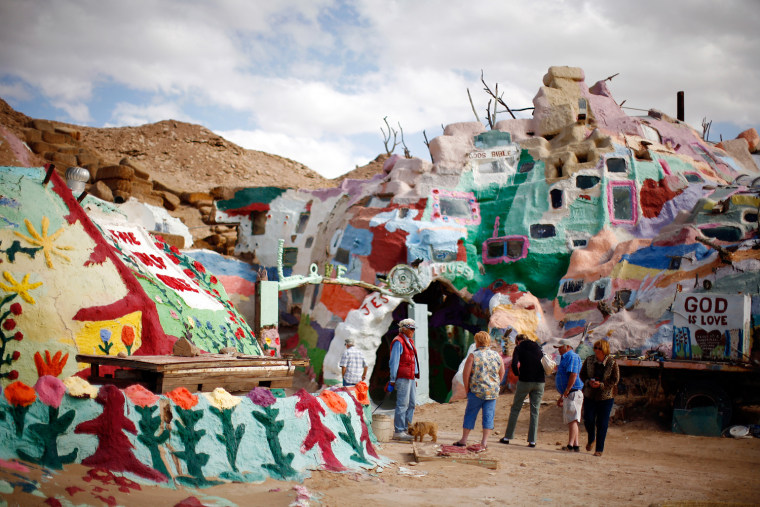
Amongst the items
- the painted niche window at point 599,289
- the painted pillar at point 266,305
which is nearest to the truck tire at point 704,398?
the painted niche window at point 599,289

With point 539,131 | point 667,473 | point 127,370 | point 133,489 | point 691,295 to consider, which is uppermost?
point 539,131

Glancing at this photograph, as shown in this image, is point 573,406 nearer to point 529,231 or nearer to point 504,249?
point 504,249

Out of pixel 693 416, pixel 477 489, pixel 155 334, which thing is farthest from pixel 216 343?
pixel 693 416

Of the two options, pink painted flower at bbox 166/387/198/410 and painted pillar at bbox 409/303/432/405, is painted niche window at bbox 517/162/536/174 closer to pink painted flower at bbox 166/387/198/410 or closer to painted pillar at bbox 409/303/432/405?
painted pillar at bbox 409/303/432/405

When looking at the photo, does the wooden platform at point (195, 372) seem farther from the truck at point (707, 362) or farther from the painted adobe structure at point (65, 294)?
the truck at point (707, 362)

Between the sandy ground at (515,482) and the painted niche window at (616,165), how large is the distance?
10472 mm

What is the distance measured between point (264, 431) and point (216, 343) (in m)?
4.63

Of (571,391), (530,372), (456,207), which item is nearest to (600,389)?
(571,391)

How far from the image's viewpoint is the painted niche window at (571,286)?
58.2 feet

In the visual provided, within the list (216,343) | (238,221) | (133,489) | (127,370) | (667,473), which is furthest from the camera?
(238,221)

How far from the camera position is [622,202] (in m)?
19.4

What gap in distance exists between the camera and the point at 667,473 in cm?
807

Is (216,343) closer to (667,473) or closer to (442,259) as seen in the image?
(667,473)

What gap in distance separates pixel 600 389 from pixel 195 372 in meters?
5.31
